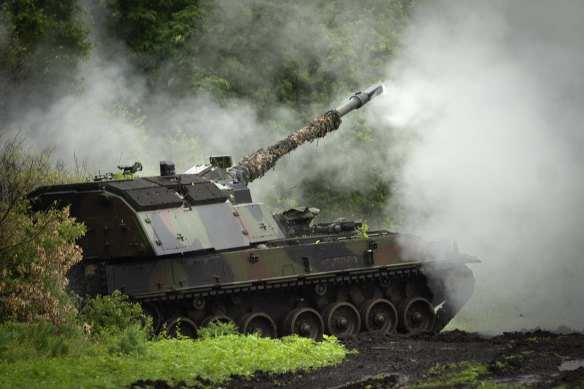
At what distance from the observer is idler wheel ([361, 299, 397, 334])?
19141 mm

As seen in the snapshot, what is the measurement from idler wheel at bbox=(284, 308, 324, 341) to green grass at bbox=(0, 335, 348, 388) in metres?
1.50

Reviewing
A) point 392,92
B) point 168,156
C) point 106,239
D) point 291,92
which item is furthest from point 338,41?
point 106,239

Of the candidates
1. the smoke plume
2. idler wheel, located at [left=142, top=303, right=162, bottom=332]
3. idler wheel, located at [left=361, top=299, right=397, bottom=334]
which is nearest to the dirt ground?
idler wheel, located at [left=361, top=299, right=397, bottom=334]

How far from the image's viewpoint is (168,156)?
2944 centimetres

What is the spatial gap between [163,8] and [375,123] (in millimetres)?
9195

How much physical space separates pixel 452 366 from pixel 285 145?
837 centimetres

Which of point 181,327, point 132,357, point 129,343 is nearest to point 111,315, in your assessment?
point 129,343

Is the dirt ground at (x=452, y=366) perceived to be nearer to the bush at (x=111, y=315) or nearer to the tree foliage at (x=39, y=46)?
the bush at (x=111, y=315)

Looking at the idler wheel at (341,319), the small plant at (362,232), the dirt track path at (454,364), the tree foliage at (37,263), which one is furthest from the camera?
the small plant at (362,232)

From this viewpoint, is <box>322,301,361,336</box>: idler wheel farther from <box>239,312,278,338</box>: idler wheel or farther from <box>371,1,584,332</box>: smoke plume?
<box>371,1,584,332</box>: smoke plume

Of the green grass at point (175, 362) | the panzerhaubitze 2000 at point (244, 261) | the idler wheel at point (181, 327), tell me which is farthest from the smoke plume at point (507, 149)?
the green grass at point (175, 362)

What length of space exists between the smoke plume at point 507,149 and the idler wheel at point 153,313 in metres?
11.7

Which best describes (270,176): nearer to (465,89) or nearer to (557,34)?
(465,89)

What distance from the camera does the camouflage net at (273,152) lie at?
19.4 metres
